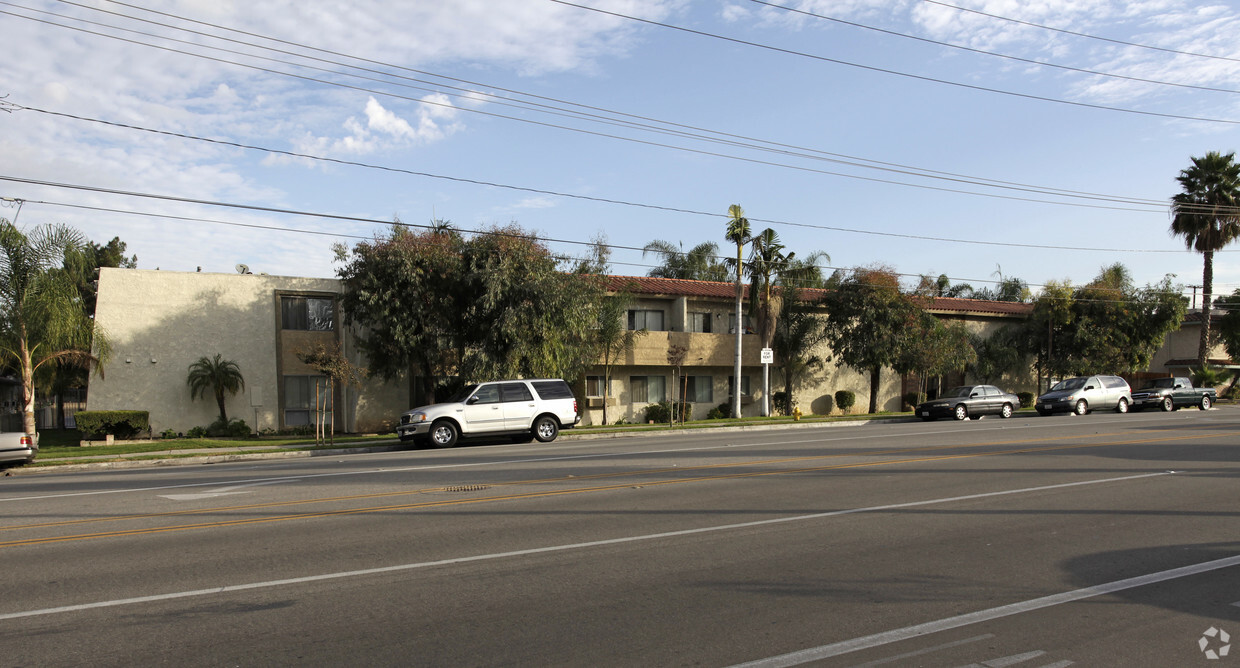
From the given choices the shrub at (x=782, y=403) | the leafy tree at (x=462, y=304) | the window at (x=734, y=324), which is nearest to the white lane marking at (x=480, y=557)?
the leafy tree at (x=462, y=304)

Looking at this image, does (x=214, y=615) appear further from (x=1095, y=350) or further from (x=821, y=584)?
(x=1095, y=350)

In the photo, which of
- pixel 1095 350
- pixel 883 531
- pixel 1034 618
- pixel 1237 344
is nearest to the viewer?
pixel 1034 618

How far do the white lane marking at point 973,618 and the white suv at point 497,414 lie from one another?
17.1m

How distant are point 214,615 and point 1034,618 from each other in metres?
5.96

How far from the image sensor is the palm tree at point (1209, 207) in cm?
4119

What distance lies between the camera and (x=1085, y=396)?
3275 centimetres

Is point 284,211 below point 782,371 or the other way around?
the other way around

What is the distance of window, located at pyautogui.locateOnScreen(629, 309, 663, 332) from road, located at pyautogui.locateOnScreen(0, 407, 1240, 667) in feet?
71.3

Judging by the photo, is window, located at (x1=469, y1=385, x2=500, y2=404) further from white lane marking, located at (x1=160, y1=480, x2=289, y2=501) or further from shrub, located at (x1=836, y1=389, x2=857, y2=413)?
shrub, located at (x1=836, y1=389, x2=857, y2=413)

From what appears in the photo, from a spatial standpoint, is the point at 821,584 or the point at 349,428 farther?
the point at 349,428

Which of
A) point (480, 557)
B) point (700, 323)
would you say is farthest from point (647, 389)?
point (480, 557)

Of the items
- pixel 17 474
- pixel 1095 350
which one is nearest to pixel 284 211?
pixel 17 474

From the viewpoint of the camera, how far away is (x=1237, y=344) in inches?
1964

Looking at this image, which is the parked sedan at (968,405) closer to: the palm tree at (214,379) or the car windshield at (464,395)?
the car windshield at (464,395)
